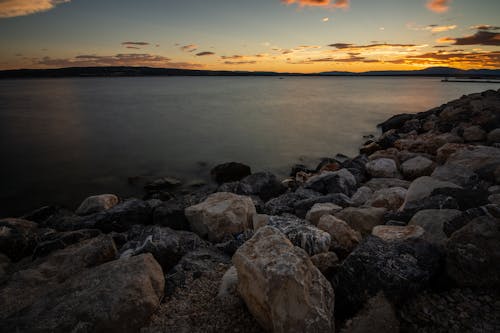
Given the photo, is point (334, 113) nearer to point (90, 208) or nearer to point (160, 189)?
point (160, 189)

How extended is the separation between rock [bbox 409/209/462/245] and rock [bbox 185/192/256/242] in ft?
8.38

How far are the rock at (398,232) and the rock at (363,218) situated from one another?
1.88 feet

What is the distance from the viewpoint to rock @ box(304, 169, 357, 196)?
7.62 m

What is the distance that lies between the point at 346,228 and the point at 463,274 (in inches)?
55.2

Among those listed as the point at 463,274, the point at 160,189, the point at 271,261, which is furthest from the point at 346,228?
the point at 160,189

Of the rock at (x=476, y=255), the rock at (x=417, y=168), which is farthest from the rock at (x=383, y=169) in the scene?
the rock at (x=476, y=255)

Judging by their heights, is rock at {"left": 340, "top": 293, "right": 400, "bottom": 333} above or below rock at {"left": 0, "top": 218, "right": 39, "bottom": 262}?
above

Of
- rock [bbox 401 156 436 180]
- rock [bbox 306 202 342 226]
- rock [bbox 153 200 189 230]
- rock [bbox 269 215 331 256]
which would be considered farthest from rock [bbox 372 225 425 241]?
rock [bbox 401 156 436 180]

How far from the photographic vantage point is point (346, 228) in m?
3.93

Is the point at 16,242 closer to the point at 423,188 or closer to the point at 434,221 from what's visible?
the point at 434,221

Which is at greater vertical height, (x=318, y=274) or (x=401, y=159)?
(x=318, y=274)

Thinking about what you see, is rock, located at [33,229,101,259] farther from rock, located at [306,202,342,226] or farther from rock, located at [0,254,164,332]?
rock, located at [306,202,342,226]

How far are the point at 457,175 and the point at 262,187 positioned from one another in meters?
4.73

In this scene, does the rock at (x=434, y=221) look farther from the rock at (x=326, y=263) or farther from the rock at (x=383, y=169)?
the rock at (x=383, y=169)
